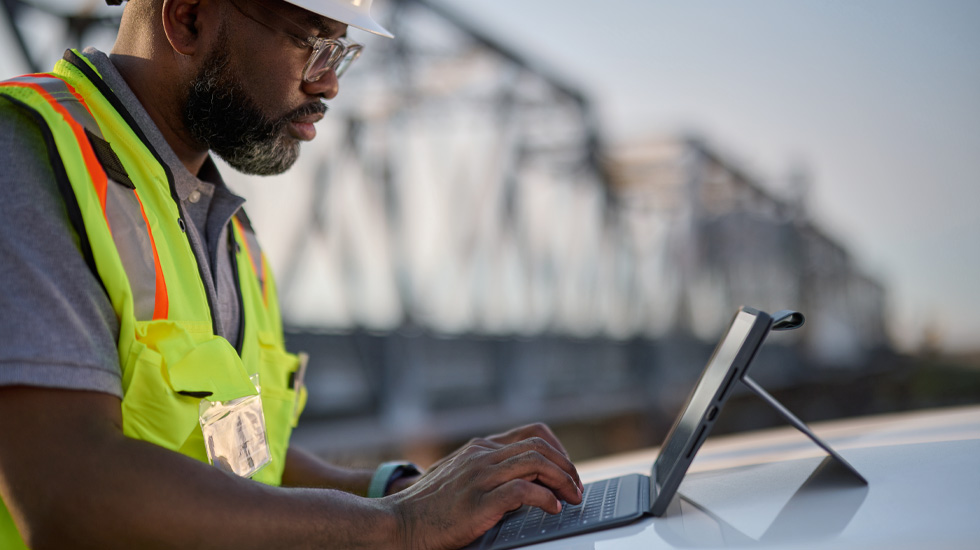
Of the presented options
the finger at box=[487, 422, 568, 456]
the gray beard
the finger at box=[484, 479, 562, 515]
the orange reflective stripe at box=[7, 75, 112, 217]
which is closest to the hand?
the finger at box=[484, 479, 562, 515]

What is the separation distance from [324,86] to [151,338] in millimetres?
851

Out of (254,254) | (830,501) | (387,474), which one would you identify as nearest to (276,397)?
(387,474)

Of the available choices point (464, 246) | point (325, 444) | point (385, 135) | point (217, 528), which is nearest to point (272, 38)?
point (217, 528)

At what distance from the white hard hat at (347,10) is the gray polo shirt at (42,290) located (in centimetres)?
78

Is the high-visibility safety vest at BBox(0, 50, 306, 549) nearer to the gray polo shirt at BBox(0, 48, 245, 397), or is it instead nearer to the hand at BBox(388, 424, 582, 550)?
the gray polo shirt at BBox(0, 48, 245, 397)

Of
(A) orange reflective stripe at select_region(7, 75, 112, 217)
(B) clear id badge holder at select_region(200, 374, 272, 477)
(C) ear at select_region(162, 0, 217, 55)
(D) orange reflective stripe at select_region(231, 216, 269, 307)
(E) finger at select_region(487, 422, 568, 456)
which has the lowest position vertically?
(B) clear id badge holder at select_region(200, 374, 272, 477)

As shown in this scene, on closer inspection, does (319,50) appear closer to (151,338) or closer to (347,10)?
(347,10)

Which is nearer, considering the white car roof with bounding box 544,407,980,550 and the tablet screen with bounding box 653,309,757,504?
the white car roof with bounding box 544,407,980,550

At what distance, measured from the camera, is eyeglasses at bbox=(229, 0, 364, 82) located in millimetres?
2010

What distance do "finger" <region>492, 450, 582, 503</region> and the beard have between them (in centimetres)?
106

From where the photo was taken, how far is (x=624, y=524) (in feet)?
4.47

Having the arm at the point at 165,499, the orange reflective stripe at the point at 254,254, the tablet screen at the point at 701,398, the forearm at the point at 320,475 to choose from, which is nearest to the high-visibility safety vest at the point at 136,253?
the arm at the point at 165,499

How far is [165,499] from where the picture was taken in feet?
4.29

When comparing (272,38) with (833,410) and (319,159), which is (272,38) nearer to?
(319,159)
